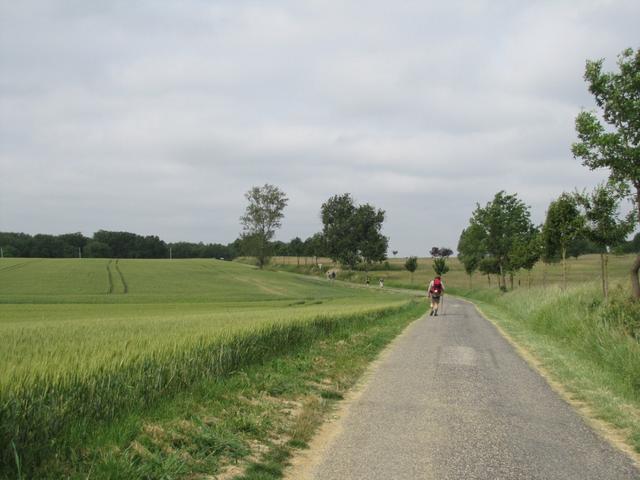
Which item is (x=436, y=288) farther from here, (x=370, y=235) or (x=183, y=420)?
(x=370, y=235)

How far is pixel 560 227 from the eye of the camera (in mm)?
26625

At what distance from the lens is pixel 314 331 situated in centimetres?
1493

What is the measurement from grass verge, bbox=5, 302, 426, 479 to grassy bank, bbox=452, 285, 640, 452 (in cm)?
389

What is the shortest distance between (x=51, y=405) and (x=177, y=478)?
1390 mm

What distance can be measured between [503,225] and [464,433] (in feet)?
145

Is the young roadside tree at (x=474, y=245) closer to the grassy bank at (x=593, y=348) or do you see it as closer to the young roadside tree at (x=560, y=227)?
the young roadside tree at (x=560, y=227)

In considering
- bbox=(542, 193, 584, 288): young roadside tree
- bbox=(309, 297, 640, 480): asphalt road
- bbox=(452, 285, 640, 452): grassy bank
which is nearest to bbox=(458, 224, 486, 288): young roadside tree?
bbox=(542, 193, 584, 288): young roadside tree

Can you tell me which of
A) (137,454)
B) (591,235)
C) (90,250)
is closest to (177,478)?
(137,454)

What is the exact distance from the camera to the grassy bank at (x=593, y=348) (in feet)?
25.7

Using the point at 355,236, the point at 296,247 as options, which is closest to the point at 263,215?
the point at 355,236

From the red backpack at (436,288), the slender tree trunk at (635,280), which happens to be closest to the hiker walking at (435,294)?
the red backpack at (436,288)

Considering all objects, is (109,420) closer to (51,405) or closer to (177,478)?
(51,405)

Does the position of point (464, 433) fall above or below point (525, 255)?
below

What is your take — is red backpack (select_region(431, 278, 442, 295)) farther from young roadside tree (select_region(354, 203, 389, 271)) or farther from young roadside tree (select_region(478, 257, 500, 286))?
young roadside tree (select_region(354, 203, 389, 271))
